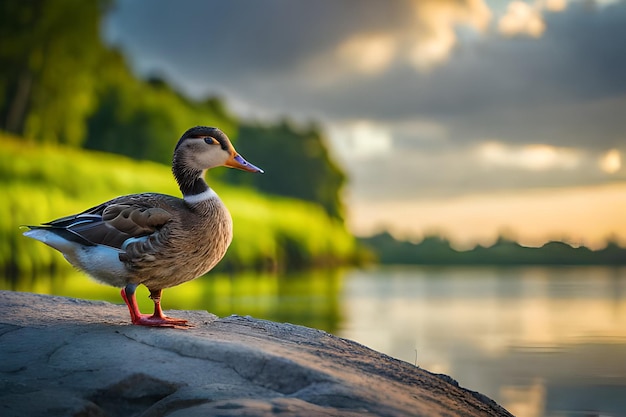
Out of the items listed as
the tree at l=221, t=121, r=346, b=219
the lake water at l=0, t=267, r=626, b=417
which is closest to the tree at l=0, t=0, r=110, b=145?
the lake water at l=0, t=267, r=626, b=417

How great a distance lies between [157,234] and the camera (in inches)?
219

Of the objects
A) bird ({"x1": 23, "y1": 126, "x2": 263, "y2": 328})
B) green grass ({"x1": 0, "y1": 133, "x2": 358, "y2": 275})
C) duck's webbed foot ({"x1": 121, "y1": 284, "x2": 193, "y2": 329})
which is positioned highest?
green grass ({"x1": 0, "y1": 133, "x2": 358, "y2": 275})

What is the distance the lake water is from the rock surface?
7.11ft

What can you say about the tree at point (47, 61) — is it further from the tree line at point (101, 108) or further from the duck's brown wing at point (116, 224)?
the duck's brown wing at point (116, 224)

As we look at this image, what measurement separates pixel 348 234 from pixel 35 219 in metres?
36.3

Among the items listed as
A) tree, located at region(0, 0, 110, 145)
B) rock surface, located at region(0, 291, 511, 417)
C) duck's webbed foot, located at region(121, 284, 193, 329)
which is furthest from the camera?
tree, located at region(0, 0, 110, 145)

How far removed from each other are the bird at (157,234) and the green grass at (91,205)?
695 inches

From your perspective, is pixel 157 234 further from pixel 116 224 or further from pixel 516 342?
pixel 516 342

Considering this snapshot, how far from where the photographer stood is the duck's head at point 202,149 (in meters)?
5.95

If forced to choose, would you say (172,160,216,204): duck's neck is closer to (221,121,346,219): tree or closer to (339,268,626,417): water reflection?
(339,268,626,417): water reflection

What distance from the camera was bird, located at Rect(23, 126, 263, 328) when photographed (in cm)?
555

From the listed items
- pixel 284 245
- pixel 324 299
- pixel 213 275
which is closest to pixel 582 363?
pixel 324 299

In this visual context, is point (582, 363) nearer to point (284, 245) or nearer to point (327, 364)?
point (327, 364)

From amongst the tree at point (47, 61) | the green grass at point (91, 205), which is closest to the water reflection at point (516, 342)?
the green grass at point (91, 205)
